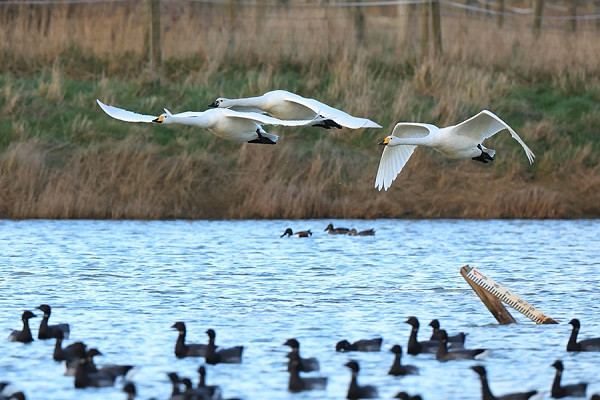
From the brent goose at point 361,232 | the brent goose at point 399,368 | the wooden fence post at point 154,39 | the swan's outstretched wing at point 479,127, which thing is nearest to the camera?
the brent goose at point 399,368

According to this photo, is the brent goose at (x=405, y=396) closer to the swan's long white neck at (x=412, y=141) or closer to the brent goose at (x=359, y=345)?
the brent goose at (x=359, y=345)

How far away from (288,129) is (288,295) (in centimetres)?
953

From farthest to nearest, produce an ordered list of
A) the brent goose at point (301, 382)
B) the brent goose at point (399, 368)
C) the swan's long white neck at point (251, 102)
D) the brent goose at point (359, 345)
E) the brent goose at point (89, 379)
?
the swan's long white neck at point (251, 102), the brent goose at point (359, 345), the brent goose at point (399, 368), the brent goose at point (89, 379), the brent goose at point (301, 382)

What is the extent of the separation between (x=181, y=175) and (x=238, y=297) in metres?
8.02

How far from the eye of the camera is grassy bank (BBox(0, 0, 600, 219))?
22.4 m

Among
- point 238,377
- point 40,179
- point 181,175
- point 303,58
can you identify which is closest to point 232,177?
point 181,175

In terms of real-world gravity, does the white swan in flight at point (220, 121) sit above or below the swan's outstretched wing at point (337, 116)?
below

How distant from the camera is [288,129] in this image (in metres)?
24.5

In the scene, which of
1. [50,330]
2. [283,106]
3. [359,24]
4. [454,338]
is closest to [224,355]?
[50,330]

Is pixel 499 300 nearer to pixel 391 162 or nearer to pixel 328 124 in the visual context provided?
pixel 328 124

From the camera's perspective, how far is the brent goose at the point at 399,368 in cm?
1106

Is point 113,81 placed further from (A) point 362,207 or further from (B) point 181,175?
(A) point 362,207

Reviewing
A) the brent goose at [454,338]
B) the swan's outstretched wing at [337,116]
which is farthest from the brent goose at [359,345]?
the swan's outstretched wing at [337,116]

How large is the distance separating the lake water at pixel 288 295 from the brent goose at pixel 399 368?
99 millimetres
